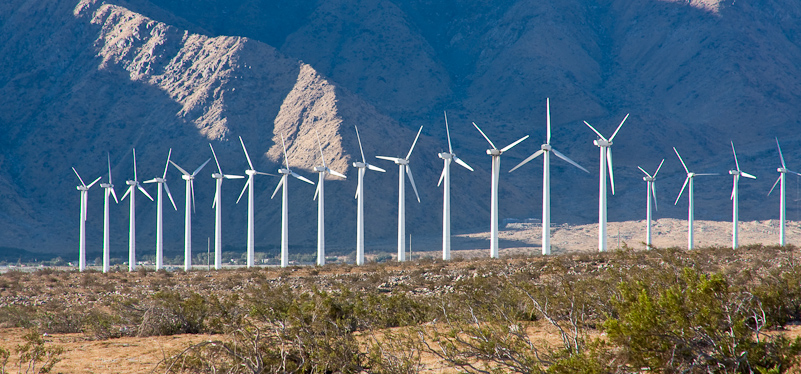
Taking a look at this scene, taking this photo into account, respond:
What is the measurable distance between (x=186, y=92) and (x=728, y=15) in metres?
128

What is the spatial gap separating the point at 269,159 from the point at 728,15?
393ft

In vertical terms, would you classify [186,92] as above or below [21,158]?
above

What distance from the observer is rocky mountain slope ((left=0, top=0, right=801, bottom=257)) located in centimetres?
11675

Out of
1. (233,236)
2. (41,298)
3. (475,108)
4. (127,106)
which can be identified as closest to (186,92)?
(127,106)

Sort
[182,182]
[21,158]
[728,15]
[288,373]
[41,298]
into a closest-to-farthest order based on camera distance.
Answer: [288,373] → [41,298] → [182,182] → [21,158] → [728,15]

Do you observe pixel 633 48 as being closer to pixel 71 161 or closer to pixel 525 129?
pixel 525 129

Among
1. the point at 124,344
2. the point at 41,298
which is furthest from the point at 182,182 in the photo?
the point at 124,344

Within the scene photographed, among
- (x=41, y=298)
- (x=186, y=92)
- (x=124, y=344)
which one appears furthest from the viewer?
(x=186, y=92)

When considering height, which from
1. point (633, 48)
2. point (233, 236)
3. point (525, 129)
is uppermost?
point (633, 48)

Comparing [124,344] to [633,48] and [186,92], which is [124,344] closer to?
[186,92]

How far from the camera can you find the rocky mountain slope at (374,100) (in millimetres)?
116750

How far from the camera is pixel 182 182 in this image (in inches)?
4734

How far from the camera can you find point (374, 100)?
161625mm

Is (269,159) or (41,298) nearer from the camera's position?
(41,298)
